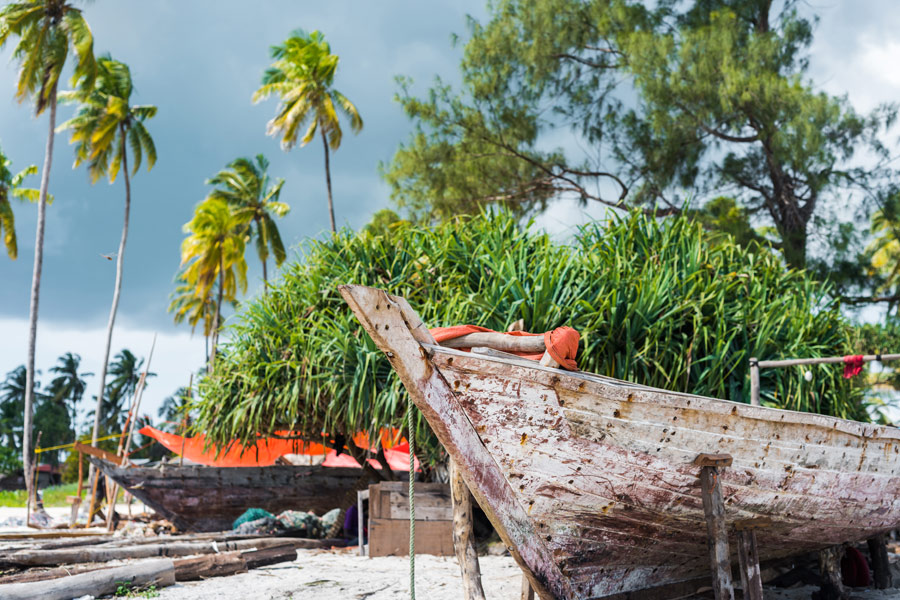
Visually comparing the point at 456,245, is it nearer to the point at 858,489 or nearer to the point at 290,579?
the point at 290,579

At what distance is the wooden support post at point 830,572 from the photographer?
4.88 metres

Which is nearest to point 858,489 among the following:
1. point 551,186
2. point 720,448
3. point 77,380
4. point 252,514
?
point 720,448

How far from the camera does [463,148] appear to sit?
41.6 ft

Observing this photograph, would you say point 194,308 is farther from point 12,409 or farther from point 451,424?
point 451,424

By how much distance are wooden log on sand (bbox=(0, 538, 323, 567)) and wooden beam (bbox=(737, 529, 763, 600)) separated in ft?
14.7

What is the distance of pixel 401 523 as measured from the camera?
272 inches

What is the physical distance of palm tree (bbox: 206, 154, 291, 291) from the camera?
1058 inches

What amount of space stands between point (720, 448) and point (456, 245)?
4.95 meters

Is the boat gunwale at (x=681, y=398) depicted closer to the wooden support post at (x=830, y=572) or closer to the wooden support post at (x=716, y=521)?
the wooden support post at (x=716, y=521)

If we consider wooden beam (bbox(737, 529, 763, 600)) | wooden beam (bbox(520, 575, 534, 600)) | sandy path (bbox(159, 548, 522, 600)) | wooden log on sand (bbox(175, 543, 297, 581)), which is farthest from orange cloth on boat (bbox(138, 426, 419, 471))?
wooden beam (bbox(737, 529, 763, 600))

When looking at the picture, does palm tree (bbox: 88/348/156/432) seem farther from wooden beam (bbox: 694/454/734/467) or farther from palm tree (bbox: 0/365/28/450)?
wooden beam (bbox: 694/454/734/467)

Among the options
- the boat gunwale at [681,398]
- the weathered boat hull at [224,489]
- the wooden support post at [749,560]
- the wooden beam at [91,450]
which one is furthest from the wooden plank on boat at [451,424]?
the wooden beam at [91,450]

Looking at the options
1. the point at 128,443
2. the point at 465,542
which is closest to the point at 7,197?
the point at 128,443

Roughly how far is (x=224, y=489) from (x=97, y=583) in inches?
173
